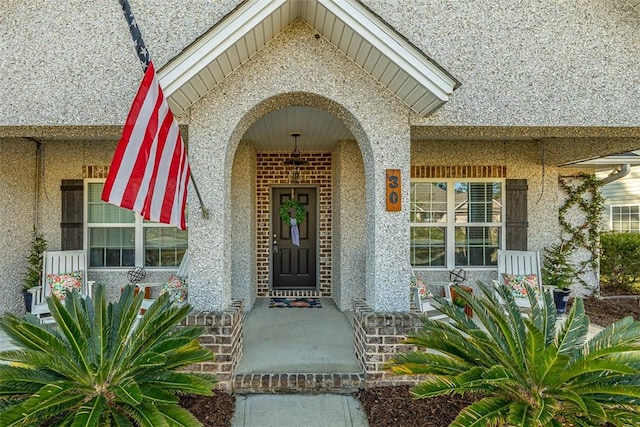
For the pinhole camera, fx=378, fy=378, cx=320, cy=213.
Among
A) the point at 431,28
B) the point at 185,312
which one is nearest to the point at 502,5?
the point at 431,28

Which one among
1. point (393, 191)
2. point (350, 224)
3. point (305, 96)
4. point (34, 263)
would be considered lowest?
point (34, 263)

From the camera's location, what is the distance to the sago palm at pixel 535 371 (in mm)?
2664

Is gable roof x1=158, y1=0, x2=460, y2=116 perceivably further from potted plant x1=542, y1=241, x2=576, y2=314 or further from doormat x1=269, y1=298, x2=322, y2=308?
potted plant x1=542, y1=241, x2=576, y2=314

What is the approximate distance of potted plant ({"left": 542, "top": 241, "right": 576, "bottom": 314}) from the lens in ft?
22.5

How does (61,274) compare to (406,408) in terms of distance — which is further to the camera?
(61,274)

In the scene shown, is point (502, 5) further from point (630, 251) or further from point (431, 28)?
point (630, 251)

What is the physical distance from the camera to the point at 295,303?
7.60 m

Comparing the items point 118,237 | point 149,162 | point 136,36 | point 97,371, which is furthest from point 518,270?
point 118,237

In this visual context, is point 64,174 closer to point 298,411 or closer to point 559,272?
point 298,411

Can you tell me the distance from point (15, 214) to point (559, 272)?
9.78 meters

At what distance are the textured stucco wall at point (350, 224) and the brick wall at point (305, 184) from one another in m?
0.95

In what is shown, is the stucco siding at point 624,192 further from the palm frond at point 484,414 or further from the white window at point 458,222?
the palm frond at point 484,414

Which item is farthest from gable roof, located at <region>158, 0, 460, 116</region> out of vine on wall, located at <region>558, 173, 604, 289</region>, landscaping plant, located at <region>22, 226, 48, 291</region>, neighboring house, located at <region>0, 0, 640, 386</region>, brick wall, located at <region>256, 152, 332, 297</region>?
vine on wall, located at <region>558, 173, 604, 289</region>

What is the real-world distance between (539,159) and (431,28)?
13.7ft
